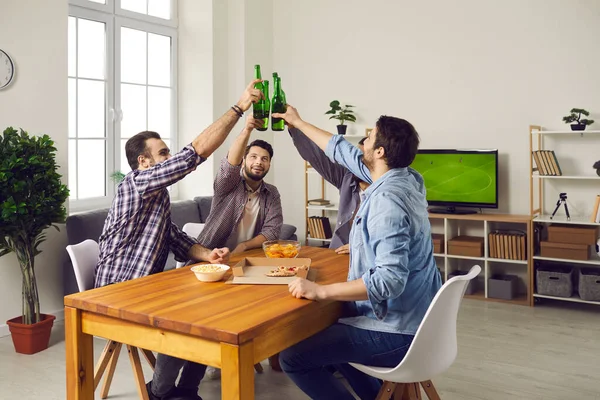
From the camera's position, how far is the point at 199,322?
190 cm

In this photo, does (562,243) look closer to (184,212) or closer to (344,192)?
(344,192)

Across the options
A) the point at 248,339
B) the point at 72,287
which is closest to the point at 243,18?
the point at 72,287

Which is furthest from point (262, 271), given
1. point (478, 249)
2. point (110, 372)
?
point (478, 249)

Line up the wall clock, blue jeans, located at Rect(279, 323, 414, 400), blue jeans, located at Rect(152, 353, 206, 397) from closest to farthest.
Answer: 1. blue jeans, located at Rect(279, 323, 414, 400)
2. blue jeans, located at Rect(152, 353, 206, 397)
3. the wall clock

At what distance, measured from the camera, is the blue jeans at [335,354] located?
87.4 inches

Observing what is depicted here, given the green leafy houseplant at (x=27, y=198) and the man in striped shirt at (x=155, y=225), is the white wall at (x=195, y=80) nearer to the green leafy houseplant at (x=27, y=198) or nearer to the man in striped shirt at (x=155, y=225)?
the green leafy houseplant at (x=27, y=198)

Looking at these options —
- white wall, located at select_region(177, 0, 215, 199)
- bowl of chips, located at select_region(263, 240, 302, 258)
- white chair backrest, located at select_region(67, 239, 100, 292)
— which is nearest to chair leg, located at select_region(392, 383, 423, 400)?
bowl of chips, located at select_region(263, 240, 302, 258)

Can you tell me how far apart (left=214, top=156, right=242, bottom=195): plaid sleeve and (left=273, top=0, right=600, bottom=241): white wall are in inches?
122

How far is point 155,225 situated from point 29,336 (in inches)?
65.1

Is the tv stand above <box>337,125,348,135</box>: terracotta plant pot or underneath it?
underneath

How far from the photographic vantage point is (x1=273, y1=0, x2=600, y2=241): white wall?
5.23m

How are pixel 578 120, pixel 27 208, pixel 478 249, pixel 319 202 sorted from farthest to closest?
1. pixel 319 202
2. pixel 478 249
3. pixel 578 120
4. pixel 27 208

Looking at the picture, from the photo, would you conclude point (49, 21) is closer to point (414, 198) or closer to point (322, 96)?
point (322, 96)

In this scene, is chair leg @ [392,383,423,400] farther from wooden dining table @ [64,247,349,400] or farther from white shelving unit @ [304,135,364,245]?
white shelving unit @ [304,135,364,245]
